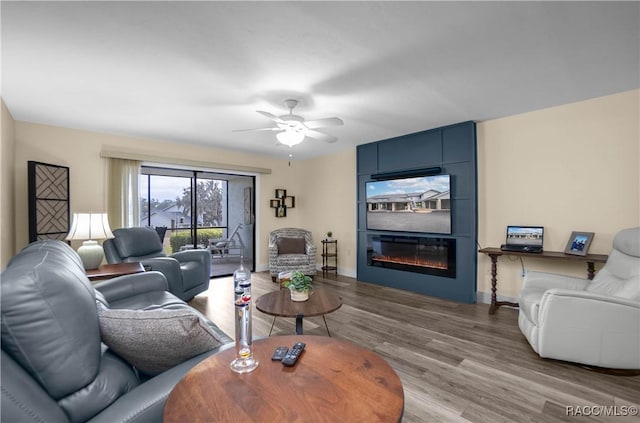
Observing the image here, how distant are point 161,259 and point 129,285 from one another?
3.72 ft

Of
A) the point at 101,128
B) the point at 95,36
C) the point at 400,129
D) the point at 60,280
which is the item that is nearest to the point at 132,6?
the point at 95,36

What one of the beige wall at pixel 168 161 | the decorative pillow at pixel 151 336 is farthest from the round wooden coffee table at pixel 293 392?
the beige wall at pixel 168 161

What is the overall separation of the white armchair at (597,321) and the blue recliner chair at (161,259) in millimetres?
3734

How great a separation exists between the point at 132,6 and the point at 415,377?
3.10 m

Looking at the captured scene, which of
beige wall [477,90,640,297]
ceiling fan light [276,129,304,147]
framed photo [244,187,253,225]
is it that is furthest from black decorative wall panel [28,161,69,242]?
beige wall [477,90,640,297]

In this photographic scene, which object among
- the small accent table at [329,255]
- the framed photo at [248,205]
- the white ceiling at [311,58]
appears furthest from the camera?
the framed photo at [248,205]

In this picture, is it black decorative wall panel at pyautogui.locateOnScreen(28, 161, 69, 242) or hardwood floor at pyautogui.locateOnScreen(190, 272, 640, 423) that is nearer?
hardwood floor at pyautogui.locateOnScreen(190, 272, 640, 423)

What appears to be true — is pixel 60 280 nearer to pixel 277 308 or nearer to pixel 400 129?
pixel 277 308

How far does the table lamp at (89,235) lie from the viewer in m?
2.93

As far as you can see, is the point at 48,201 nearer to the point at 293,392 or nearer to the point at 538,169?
the point at 293,392

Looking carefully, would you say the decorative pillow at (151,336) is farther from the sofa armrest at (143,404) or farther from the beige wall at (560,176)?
the beige wall at (560,176)

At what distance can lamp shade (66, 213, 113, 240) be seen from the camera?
2.98m

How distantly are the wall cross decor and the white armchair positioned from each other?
15.7ft

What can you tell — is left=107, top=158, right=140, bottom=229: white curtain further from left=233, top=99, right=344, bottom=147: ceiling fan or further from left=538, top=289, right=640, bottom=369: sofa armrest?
left=538, top=289, right=640, bottom=369: sofa armrest
